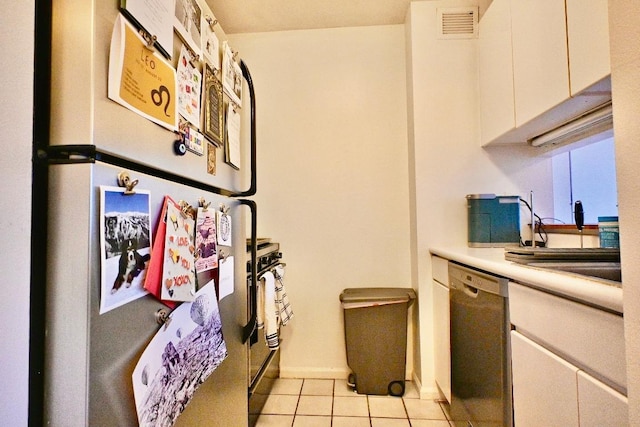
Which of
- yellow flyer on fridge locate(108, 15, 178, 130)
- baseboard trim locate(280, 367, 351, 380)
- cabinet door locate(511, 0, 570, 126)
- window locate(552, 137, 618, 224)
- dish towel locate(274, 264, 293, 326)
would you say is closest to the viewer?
yellow flyer on fridge locate(108, 15, 178, 130)

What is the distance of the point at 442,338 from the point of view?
1.77 metres

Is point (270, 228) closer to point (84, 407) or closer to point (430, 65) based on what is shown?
point (430, 65)

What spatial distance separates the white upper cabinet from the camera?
3.62 ft

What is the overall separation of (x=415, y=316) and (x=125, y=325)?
1.85 m

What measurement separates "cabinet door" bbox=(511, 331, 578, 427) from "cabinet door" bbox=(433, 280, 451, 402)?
631 millimetres

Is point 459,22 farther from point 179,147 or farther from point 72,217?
point 72,217

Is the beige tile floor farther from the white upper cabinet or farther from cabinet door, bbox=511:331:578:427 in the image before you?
the white upper cabinet

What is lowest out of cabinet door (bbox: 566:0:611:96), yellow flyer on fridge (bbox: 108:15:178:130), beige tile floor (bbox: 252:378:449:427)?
beige tile floor (bbox: 252:378:449:427)

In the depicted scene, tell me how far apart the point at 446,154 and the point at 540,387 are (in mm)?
1438

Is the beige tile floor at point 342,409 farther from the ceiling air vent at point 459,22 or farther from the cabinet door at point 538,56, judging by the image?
the ceiling air vent at point 459,22

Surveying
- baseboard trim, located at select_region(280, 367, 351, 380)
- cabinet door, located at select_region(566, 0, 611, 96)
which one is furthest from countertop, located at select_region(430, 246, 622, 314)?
baseboard trim, located at select_region(280, 367, 351, 380)

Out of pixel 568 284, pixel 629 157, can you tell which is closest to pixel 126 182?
pixel 629 157

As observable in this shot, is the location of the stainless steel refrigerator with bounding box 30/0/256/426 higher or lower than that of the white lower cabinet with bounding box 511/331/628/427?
higher

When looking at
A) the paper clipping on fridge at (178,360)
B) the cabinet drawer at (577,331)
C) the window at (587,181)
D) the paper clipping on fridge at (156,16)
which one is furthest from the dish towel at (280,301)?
the window at (587,181)
